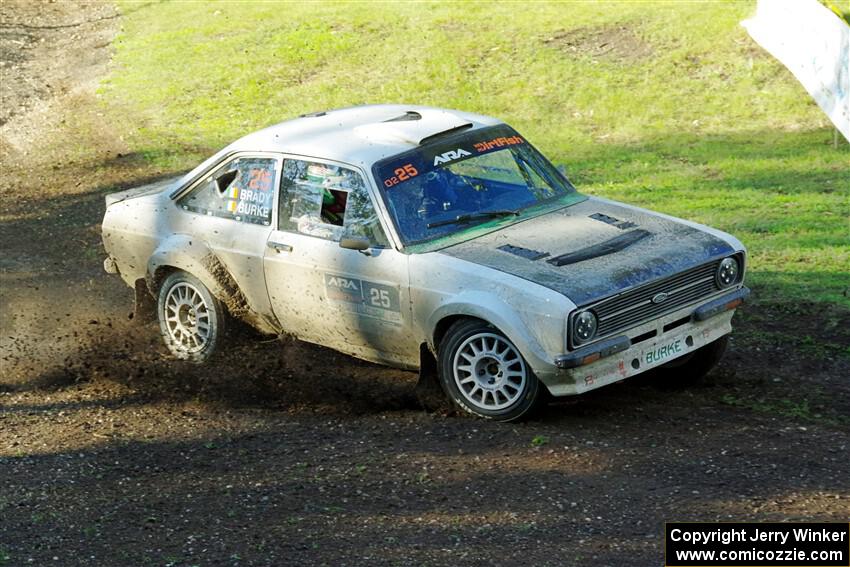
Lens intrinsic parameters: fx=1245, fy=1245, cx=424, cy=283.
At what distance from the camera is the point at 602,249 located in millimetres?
7824

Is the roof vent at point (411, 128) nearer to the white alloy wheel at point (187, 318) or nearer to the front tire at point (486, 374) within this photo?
the front tire at point (486, 374)

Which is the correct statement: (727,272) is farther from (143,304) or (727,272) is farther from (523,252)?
(143,304)

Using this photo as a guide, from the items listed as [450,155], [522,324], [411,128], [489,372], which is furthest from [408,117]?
[522,324]

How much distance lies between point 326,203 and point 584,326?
7.24ft

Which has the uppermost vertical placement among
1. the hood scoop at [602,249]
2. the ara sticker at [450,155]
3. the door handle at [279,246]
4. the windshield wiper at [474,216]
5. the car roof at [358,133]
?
the car roof at [358,133]

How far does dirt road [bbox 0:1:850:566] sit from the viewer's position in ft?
20.8

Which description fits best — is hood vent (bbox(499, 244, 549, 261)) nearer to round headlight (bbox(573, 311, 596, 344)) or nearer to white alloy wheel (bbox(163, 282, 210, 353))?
round headlight (bbox(573, 311, 596, 344))

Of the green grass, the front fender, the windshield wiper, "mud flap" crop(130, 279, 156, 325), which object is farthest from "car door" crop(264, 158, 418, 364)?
the green grass

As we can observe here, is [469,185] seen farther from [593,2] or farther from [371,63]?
[593,2]

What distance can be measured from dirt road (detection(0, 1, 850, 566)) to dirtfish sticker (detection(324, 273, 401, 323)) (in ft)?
2.18

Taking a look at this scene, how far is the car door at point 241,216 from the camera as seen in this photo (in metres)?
8.84

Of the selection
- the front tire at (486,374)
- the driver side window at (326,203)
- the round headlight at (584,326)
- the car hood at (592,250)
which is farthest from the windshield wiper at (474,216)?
the round headlight at (584,326)

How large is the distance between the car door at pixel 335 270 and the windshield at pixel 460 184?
0.70ft

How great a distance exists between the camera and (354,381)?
29.0 ft
